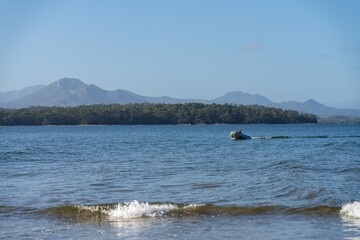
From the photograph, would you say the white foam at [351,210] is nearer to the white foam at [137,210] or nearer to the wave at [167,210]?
the wave at [167,210]

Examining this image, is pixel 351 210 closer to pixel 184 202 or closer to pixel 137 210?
pixel 184 202

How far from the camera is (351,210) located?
65.9 ft

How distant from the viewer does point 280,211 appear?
68.2 ft

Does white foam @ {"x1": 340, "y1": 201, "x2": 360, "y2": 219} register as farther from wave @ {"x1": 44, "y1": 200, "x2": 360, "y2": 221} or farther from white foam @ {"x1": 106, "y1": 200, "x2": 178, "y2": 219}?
white foam @ {"x1": 106, "y1": 200, "x2": 178, "y2": 219}

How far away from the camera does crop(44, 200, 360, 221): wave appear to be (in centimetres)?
2050

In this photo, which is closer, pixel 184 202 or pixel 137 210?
pixel 137 210

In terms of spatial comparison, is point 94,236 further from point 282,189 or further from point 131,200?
point 282,189

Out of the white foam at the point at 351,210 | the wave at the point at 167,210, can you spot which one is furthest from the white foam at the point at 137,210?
the white foam at the point at 351,210

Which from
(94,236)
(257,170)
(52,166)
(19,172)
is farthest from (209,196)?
(52,166)

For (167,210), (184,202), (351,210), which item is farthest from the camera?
(184,202)

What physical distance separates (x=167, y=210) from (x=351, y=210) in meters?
6.43

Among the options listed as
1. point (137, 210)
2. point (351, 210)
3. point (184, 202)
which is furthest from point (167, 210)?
point (351, 210)

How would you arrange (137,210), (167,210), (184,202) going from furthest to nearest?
(184,202), (167,210), (137,210)

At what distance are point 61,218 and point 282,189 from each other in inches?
393
